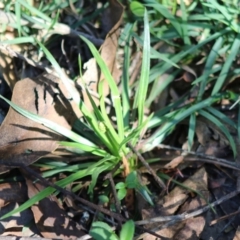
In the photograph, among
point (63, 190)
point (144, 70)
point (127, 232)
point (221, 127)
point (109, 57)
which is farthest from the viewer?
point (109, 57)

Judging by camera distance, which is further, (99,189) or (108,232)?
(99,189)

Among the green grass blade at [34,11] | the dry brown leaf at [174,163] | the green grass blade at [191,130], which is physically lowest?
the dry brown leaf at [174,163]

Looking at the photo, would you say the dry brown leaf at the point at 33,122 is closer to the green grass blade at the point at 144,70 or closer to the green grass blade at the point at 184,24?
the green grass blade at the point at 144,70

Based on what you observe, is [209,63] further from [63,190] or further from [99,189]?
[63,190]

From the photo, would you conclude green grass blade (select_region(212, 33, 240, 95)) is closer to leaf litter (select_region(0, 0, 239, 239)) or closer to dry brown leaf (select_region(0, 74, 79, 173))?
leaf litter (select_region(0, 0, 239, 239))

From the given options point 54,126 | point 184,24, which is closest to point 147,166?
point 54,126

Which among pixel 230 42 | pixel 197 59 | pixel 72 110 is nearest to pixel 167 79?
pixel 197 59

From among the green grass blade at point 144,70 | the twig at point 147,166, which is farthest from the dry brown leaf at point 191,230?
the green grass blade at point 144,70

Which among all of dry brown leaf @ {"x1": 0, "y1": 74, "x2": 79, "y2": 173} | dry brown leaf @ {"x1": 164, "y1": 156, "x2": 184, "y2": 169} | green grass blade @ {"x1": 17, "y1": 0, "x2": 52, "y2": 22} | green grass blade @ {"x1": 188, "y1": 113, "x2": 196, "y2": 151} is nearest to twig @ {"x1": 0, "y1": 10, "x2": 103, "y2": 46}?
green grass blade @ {"x1": 17, "y1": 0, "x2": 52, "y2": 22}
